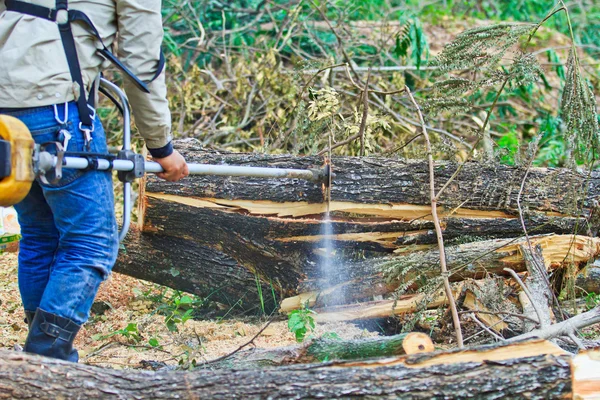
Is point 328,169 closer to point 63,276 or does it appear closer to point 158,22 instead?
point 158,22

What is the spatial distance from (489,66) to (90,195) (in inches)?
80.2

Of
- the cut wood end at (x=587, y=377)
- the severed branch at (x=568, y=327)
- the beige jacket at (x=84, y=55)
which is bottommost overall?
the severed branch at (x=568, y=327)

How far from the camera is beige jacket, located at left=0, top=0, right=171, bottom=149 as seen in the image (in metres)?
2.20

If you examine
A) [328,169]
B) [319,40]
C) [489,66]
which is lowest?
[328,169]

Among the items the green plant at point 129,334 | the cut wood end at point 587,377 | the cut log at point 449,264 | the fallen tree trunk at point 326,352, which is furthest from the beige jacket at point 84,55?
the cut wood end at point 587,377

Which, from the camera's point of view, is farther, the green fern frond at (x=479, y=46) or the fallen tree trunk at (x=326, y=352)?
the green fern frond at (x=479, y=46)

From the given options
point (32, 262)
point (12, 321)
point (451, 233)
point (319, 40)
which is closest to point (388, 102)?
point (319, 40)

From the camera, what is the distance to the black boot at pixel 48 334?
235 cm

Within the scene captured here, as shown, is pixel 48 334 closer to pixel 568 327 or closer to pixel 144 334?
pixel 144 334

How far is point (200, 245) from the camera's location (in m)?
3.98

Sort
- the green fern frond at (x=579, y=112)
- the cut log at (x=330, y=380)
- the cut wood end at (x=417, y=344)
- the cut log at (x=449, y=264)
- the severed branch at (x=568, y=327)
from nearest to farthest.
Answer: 1. the cut log at (x=330, y=380)
2. the cut wood end at (x=417, y=344)
3. the severed branch at (x=568, y=327)
4. the green fern frond at (x=579, y=112)
5. the cut log at (x=449, y=264)

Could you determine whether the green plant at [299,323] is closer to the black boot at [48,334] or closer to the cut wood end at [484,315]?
the cut wood end at [484,315]

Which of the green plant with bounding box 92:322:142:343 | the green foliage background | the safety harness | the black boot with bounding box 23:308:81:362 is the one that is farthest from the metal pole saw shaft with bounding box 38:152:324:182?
the green foliage background

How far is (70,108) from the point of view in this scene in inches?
91.8
